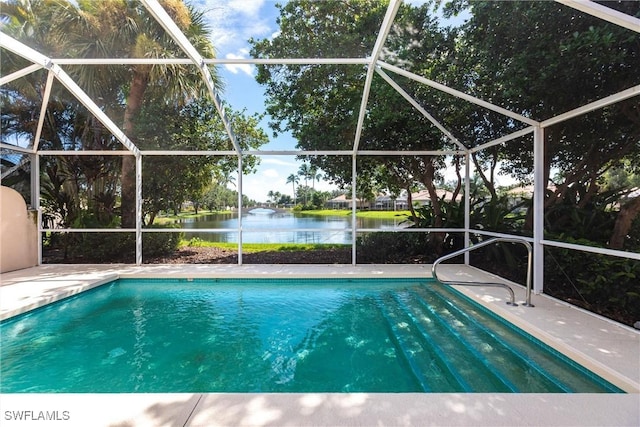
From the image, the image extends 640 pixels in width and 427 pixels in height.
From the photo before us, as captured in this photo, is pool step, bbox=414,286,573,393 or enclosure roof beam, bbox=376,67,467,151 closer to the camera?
pool step, bbox=414,286,573,393

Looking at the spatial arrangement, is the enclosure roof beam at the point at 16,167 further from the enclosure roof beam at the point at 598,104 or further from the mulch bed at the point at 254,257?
the enclosure roof beam at the point at 598,104

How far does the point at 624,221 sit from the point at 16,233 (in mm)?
10288

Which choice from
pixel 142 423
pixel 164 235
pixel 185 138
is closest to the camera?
pixel 142 423

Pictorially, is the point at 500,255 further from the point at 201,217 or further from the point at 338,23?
the point at 201,217

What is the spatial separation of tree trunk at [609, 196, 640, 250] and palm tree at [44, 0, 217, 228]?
658cm

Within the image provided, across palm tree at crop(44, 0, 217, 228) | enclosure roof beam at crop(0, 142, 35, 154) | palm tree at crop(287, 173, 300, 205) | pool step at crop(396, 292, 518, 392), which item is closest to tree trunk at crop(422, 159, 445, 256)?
pool step at crop(396, 292, 518, 392)

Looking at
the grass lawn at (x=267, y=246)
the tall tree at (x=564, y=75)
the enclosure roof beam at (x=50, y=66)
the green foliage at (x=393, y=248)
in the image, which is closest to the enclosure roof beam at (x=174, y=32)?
the enclosure roof beam at (x=50, y=66)

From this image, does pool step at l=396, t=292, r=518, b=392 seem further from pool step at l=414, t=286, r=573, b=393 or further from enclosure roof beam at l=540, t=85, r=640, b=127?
enclosure roof beam at l=540, t=85, r=640, b=127

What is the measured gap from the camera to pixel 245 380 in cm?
274

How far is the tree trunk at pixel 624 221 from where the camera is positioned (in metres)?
4.14

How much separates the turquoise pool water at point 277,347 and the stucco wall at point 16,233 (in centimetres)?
234

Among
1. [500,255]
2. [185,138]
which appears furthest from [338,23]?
Answer: [500,255]

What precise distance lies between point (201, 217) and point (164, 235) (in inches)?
39.0

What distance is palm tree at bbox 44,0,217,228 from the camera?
16.5ft
